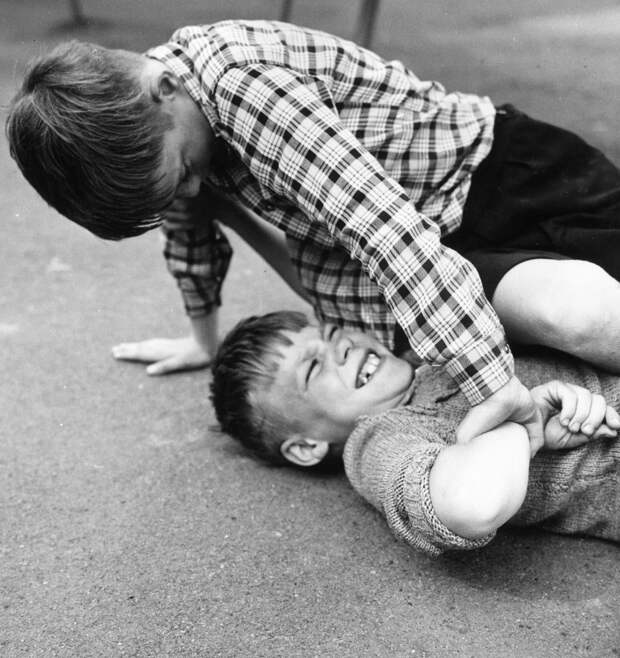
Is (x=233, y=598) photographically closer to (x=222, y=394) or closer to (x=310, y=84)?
(x=222, y=394)

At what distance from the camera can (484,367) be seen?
3.53 ft

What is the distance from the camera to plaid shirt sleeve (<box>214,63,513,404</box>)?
108cm

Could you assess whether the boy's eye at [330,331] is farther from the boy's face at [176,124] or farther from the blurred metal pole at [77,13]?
the blurred metal pole at [77,13]

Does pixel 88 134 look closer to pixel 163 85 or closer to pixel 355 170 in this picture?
pixel 163 85

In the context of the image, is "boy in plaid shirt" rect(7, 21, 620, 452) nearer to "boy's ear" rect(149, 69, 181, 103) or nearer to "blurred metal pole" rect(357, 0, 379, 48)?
"boy's ear" rect(149, 69, 181, 103)

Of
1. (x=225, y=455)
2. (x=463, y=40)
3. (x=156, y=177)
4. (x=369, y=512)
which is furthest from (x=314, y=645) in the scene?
(x=463, y=40)

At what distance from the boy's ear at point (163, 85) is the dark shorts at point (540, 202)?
526mm

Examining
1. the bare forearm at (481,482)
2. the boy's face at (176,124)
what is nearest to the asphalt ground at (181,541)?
the bare forearm at (481,482)

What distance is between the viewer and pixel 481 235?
4.71 ft

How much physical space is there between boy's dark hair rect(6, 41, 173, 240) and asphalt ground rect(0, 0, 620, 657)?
0.22m

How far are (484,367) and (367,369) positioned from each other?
34 centimetres

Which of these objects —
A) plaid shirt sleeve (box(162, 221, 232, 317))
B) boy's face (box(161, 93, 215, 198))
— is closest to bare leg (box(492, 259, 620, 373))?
boy's face (box(161, 93, 215, 198))

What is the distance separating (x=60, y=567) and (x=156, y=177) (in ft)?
1.90

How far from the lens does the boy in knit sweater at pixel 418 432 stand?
1.08m
